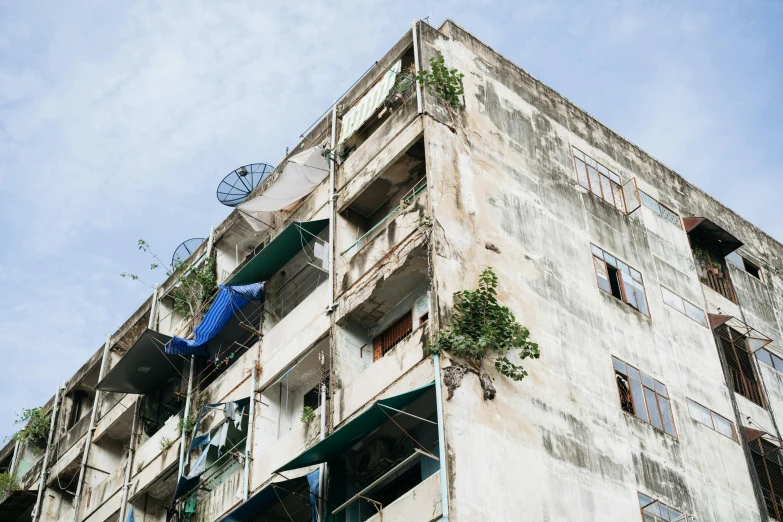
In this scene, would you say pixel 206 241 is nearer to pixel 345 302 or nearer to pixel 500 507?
pixel 345 302

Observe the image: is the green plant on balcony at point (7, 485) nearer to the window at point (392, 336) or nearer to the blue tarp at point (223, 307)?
the blue tarp at point (223, 307)

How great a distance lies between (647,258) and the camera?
2247 centimetres

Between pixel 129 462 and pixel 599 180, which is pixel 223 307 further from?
pixel 599 180

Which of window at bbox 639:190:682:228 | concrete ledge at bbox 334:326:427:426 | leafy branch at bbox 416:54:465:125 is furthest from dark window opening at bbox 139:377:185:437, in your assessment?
window at bbox 639:190:682:228

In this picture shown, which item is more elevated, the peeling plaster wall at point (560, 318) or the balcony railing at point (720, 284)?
the balcony railing at point (720, 284)

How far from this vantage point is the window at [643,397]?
19281mm

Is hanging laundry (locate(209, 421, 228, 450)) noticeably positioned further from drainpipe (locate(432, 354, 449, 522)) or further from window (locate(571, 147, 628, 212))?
window (locate(571, 147, 628, 212))

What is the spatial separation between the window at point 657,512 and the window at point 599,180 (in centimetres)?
698

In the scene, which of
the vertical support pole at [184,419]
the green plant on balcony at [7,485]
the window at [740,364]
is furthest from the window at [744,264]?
the green plant on balcony at [7,485]

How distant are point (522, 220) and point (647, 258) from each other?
12.6 ft

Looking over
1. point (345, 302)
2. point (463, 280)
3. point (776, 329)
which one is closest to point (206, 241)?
point (345, 302)

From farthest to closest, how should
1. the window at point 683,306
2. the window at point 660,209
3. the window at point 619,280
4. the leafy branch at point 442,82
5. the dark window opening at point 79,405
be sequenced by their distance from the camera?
1. the dark window opening at point 79,405
2. the window at point 660,209
3. the window at point 683,306
4. the window at point 619,280
5. the leafy branch at point 442,82

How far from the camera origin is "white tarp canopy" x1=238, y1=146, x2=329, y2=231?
22.0 m

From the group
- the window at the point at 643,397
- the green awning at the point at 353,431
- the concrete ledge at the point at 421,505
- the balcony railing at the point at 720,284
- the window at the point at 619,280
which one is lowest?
the concrete ledge at the point at 421,505
